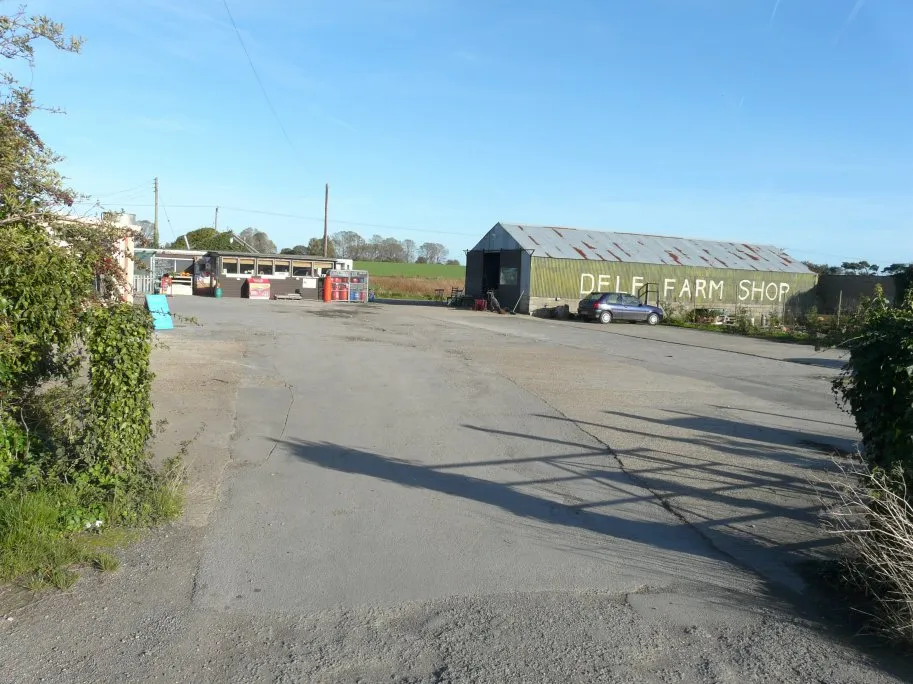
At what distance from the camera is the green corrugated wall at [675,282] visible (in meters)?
41.1

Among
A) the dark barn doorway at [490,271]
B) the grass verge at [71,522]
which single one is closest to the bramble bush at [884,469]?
the grass verge at [71,522]

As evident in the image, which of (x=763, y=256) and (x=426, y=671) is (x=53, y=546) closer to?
(x=426, y=671)

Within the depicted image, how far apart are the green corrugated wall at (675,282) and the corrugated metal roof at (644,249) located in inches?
18.4

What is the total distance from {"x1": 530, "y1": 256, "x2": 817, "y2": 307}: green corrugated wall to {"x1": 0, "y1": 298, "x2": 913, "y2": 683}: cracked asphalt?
92.6ft

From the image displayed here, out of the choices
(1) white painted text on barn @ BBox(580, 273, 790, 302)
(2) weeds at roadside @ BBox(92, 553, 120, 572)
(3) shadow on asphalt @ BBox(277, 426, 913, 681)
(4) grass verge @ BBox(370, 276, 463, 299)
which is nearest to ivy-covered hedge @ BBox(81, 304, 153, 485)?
(2) weeds at roadside @ BBox(92, 553, 120, 572)

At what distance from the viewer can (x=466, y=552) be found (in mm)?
5766

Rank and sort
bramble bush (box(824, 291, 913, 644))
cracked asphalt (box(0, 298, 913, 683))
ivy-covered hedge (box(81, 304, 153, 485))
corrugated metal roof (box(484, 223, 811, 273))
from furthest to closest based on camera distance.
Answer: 1. corrugated metal roof (box(484, 223, 811, 273))
2. ivy-covered hedge (box(81, 304, 153, 485))
3. bramble bush (box(824, 291, 913, 644))
4. cracked asphalt (box(0, 298, 913, 683))

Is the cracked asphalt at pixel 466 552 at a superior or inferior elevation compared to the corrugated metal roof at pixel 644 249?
inferior

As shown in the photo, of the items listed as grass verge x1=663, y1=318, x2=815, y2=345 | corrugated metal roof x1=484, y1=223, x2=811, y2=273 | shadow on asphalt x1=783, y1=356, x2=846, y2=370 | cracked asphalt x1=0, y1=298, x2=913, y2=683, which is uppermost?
corrugated metal roof x1=484, y1=223, x2=811, y2=273

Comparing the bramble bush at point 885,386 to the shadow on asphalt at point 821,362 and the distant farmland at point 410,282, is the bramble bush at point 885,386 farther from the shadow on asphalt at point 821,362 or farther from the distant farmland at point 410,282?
the distant farmland at point 410,282

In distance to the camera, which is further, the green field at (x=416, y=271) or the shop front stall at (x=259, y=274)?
the green field at (x=416, y=271)

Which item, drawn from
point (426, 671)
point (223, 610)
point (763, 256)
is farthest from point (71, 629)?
point (763, 256)

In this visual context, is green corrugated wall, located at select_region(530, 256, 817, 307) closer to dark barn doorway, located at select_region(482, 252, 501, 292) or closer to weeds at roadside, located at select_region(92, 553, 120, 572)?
dark barn doorway, located at select_region(482, 252, 501, 292)

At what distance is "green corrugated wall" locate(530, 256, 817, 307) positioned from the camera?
41062 mm
